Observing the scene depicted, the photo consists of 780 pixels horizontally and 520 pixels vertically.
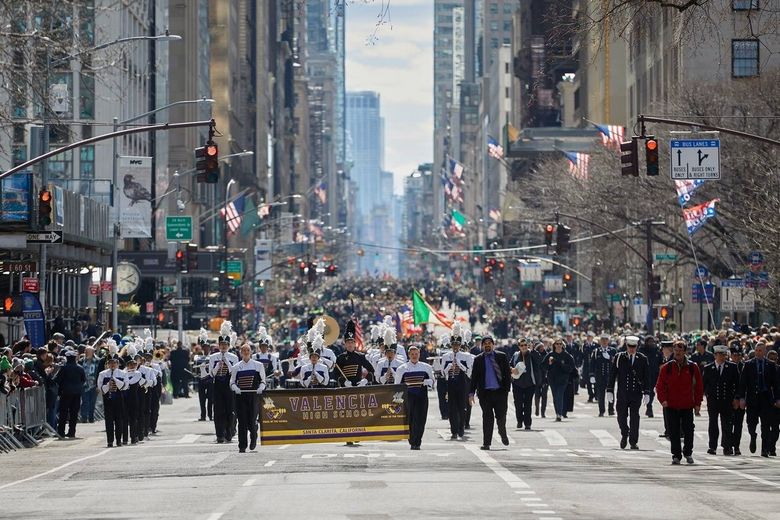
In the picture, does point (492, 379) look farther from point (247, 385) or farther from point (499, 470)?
point (499, 470)

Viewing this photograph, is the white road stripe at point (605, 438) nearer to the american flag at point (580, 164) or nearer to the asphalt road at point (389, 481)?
the asphalt road at point (389, 481)

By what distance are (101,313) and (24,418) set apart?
82.5 ft

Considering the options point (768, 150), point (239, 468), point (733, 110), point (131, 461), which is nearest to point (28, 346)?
point (131, 461)

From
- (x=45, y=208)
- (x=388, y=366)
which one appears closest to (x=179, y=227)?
(x=45, y=208)

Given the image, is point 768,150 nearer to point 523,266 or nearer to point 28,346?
point 28,346

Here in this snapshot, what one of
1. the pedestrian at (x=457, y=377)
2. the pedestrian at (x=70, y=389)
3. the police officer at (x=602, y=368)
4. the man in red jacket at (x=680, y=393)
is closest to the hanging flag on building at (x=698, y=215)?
the police officer at (x=602, y=368)

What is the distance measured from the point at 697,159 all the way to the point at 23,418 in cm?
1968

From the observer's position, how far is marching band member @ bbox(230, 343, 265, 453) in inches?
1083

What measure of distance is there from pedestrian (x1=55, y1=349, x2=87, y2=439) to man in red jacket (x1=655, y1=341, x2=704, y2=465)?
12.9m

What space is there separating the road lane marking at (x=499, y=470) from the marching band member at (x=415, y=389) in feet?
2.73

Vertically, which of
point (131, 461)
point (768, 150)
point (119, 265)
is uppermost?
point (768, 150)

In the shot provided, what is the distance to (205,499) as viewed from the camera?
1836 cm

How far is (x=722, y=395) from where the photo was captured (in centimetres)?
2702

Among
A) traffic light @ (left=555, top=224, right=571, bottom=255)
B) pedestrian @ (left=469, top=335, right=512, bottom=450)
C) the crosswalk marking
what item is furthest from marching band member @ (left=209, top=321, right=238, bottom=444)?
traffic light @ (left=555, top=224, right=571, bottom=255)
